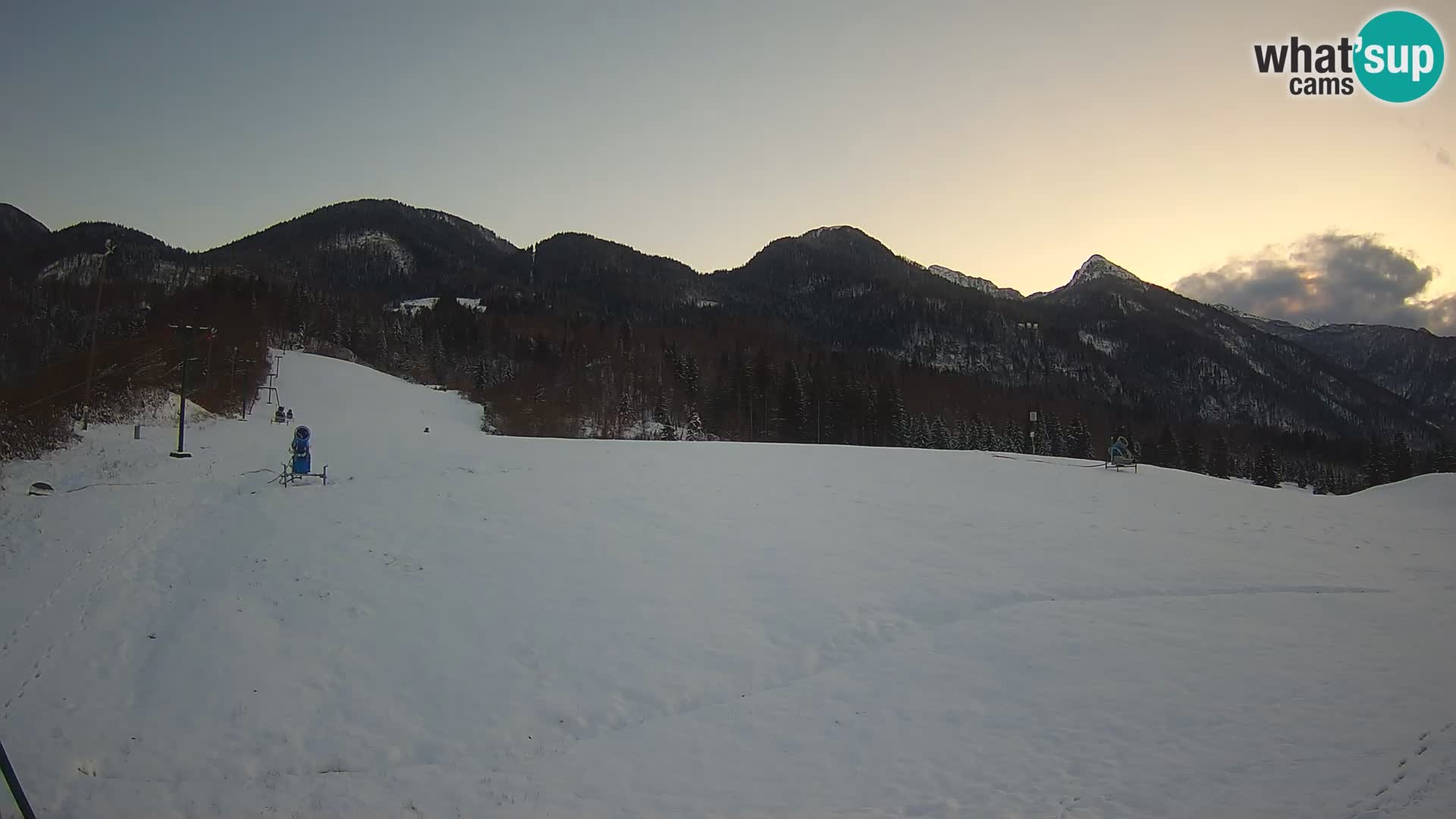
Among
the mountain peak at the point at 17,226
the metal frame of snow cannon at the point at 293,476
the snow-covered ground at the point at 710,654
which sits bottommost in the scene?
the snow-covered ground at the point at 710,654

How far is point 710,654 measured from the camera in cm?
1223

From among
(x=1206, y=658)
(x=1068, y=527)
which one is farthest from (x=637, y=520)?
(x=1206, y=658)

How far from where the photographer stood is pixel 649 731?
10094mm

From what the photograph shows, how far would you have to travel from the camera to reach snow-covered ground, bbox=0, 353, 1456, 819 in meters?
8.55

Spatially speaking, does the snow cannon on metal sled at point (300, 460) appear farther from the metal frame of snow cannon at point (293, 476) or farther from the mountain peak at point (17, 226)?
the mountain peak at point (17, 226)

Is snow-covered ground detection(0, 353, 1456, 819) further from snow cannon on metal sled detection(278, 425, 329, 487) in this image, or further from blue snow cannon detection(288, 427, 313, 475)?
blue snow cannon detection(288, 427, 313, 475)

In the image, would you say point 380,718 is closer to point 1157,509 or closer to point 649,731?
point 649,731

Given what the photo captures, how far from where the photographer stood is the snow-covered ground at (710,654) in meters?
8.55

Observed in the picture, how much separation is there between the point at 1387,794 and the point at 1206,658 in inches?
149

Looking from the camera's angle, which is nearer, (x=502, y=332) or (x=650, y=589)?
(x=650, y=589)

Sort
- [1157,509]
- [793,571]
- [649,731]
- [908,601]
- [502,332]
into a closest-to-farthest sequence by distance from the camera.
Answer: [649,731], [908,601], [793,571], [1157,509], [502,332]

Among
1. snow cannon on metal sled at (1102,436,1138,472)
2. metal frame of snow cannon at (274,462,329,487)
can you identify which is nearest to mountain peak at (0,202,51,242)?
metal frame of snow cannon at (274,462,329,487)

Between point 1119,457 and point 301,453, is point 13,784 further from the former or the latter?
point 1119,457

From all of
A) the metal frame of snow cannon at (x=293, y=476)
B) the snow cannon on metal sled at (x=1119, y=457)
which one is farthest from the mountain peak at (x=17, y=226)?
the snow cannon on metal sled at (x=1119, y=457)
